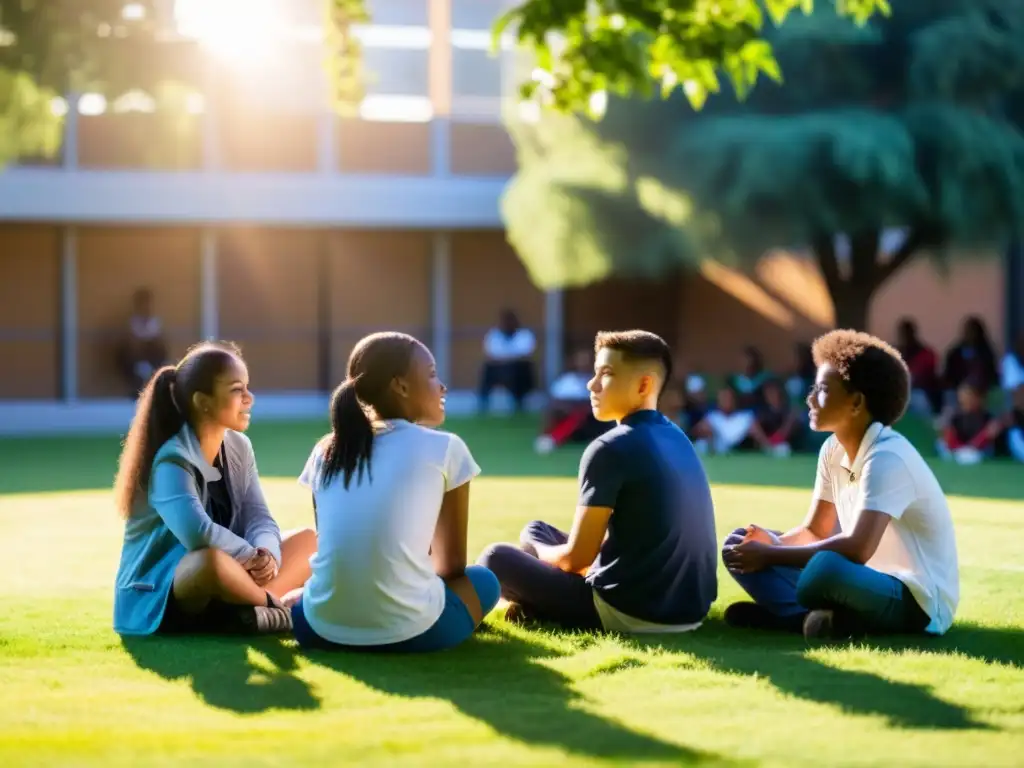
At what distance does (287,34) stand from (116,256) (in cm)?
396

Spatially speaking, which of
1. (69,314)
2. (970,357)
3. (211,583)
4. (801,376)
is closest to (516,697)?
(211,583)

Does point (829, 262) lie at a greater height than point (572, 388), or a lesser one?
greater

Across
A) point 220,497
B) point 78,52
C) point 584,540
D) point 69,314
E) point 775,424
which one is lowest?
point 775,424

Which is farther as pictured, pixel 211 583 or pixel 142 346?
pixel 142 346

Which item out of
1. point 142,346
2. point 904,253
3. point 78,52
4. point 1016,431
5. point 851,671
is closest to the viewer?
point 851,671

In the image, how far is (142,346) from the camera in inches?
853

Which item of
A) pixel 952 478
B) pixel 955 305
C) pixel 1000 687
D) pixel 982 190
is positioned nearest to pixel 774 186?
pixel 982 190

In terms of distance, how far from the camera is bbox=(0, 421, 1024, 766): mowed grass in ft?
14.2

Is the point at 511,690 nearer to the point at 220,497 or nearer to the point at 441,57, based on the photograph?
the point at 220,497

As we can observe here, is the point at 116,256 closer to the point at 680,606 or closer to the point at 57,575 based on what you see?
the point at 57,575

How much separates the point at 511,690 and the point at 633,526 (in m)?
0.98

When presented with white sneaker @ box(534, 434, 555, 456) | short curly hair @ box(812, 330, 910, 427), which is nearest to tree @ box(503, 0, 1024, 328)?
white sneaker @ box(534, 434, 555, 456)

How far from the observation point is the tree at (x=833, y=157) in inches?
655

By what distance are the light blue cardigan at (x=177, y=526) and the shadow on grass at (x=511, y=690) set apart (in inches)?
25.1
